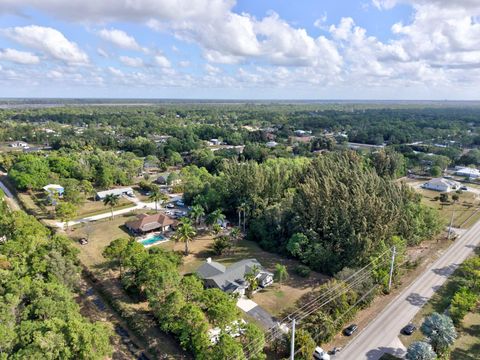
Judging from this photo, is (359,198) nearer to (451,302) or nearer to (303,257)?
(303,257)

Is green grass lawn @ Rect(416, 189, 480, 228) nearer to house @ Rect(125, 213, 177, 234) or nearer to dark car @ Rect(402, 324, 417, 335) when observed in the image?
dark car @ Rect(402, 324, 417, 335)

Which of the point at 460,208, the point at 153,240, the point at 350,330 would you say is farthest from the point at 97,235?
the point at 460,208

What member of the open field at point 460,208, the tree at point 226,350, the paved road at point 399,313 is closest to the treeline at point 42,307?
the tree at point 226,350

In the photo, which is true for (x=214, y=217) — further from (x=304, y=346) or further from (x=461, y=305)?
(x=461, y=305)

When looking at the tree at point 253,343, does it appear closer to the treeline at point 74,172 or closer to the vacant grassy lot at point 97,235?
the vacant grassy lot at point 97,235

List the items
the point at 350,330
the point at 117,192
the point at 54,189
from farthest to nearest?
the point at 117,192
the point at 54,189
the point at 350,330

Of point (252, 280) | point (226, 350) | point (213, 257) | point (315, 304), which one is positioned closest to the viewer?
point (226, 350)

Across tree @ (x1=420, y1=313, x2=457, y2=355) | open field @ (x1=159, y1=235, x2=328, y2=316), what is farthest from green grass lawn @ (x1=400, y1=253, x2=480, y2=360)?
open field @ (x1=159, y1=235, x2=328, y2=316)
